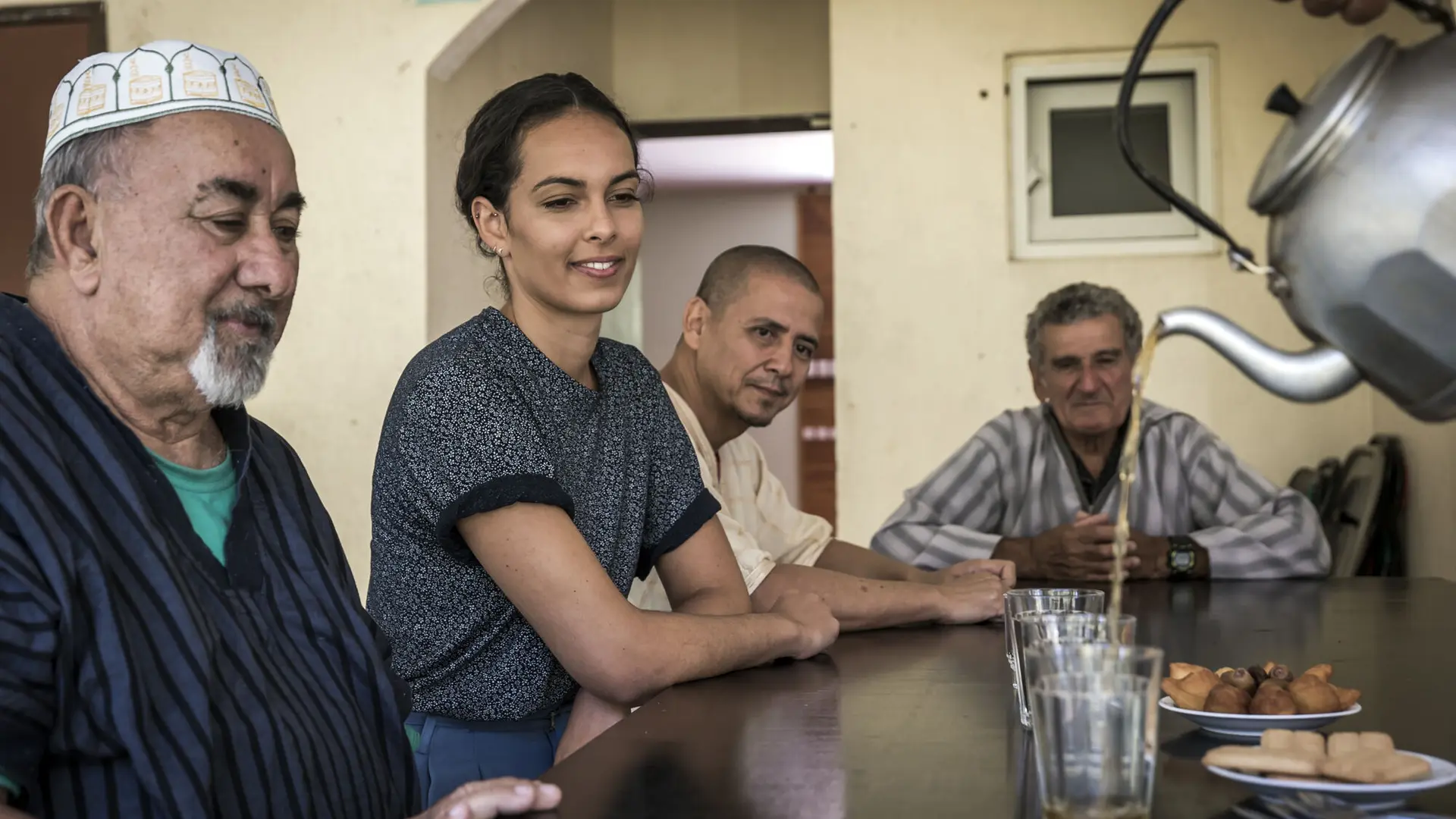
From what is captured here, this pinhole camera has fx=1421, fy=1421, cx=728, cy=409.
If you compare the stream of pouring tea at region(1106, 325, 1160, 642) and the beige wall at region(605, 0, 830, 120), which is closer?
the stream of pouring tea at region(1106, 325, 1160, 642)

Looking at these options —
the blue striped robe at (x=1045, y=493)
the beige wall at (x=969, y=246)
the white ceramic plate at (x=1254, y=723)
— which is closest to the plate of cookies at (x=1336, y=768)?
the white ceramic plate at (x=1254, y=723)

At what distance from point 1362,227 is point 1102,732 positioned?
40cm

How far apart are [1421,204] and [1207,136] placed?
3283 millimetres

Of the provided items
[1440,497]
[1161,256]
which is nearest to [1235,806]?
[1440,497]

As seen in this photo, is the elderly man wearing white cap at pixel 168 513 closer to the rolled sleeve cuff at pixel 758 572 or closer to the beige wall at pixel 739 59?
the rolled sleeve cuff at pixel 758 572

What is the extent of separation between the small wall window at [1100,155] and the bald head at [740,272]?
169 cm

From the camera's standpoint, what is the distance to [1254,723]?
1132mm

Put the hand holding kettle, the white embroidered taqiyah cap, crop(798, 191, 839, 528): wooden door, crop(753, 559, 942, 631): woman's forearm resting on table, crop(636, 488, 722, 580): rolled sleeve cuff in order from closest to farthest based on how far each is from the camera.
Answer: the hand holding kettle → the white embroidered taqiyah cap → crop(636, 488, 722, 580): rolled sleeve cuff → crop(753, 559, 942, 631): woman's forearm resting on table → crop(798, 191, 839, 528): wooden door

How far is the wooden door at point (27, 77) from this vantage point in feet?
12.6

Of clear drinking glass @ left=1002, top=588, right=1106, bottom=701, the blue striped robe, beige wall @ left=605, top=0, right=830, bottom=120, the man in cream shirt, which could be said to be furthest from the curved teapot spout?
beige wall @ left=605, top=0, right=830, bottom=120

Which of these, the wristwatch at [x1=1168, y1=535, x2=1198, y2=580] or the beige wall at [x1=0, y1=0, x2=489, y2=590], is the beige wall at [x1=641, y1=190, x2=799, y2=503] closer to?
the beige wall at [x1=0, y1=0, x2=489, y2=590]

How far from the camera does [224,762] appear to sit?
112 cm

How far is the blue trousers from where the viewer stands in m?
1.60

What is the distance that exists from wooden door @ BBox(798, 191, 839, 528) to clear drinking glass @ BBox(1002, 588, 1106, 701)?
6.39 meters
